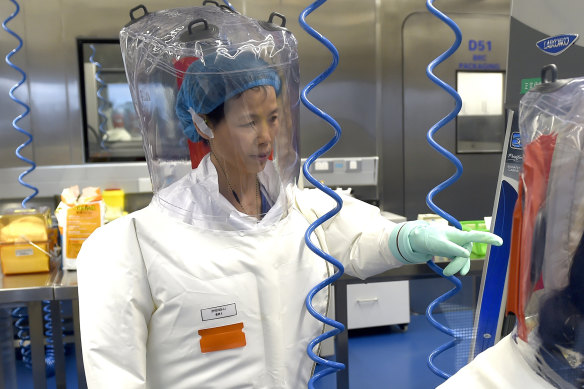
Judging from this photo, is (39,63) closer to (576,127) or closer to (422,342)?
(422,342)

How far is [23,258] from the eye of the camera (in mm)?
1852

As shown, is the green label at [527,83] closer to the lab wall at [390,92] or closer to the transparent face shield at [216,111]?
the transparent face shield at [216,111]

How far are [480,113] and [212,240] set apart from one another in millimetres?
3246

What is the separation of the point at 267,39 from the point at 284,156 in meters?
0.26

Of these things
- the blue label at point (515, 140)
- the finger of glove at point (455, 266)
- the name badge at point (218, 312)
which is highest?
the blue label at point (515, 140)

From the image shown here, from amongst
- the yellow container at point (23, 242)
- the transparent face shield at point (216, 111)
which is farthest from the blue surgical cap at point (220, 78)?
the yellow container at point (23, 242)

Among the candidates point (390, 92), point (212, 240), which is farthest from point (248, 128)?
point (390, 92)

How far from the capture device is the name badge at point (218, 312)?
113 cm

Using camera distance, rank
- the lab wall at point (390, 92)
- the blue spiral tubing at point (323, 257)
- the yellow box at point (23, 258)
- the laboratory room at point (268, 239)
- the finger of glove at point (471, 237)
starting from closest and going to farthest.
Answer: the laboratory room at point (268, 239)
the finger of glove at point (471, 237)
the blue spiral tubing at point (323, 257)
the yellow box at point (23, 258)
the lab wall at point (390, 92)

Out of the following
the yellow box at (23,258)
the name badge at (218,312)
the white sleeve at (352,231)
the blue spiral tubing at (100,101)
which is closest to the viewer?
the name badge at (218,312)

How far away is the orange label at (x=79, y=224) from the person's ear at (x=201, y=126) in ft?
3.15

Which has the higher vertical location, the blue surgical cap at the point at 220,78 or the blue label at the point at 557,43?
the blue label at the point at 557,43

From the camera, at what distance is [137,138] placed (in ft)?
11.7

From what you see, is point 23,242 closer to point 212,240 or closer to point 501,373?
point 212,240
